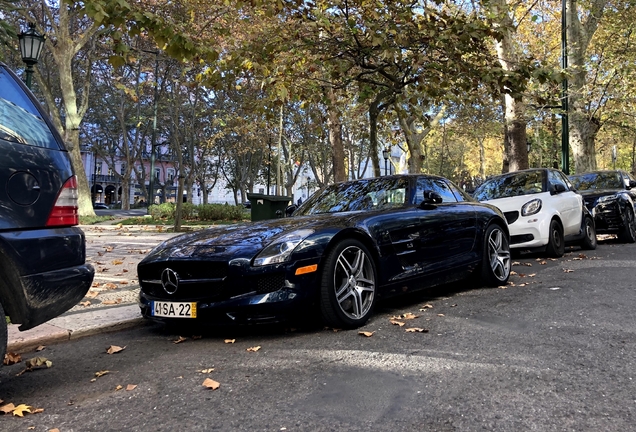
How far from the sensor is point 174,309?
4086 mm

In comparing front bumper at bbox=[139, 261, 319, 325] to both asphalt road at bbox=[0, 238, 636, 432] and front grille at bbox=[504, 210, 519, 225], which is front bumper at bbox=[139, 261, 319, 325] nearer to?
asphalt road at bbox=[0, 238, 636, 432]

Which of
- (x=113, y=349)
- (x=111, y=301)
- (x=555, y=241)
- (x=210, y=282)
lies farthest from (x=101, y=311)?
(x=555, y=241)

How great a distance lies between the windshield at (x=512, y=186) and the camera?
30.1ft

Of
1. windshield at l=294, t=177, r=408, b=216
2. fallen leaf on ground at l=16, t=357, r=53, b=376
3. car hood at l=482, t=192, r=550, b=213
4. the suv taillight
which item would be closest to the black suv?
the suv taillight

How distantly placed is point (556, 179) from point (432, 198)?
505 cm

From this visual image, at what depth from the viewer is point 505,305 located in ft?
16.8

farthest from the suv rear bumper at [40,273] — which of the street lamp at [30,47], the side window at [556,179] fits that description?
the street lamp at [30,47]

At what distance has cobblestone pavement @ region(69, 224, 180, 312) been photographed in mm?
5902

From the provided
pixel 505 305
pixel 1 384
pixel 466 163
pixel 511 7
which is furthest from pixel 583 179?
pixel 466 163

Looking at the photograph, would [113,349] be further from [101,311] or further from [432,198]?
[432,198]

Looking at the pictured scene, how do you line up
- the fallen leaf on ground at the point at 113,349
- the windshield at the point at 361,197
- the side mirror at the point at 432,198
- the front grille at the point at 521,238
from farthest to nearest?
1. the front grille at the point at 521,238
2. the side mirror at the point at 432,198
3. the windshield at the point at 361,197
4. the fallen leaf on ground at the point at 113,349

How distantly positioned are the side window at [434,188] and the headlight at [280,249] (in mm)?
1893

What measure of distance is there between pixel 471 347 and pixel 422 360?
0.49 m

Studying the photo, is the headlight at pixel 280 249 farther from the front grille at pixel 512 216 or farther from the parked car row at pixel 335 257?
the front grille at pixel 512 216
